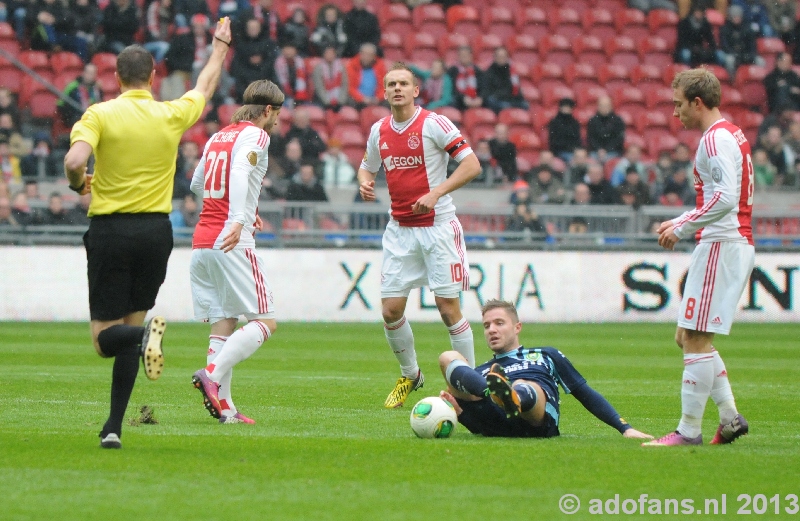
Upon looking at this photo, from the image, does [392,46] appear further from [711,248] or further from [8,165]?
[711,248]

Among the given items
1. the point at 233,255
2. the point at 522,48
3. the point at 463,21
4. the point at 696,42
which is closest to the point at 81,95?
the point at 463,21

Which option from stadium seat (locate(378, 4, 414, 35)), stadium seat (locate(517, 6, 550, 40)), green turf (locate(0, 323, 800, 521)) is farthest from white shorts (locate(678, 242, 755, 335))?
stadium seat (locate(517, 6, 550, 40))

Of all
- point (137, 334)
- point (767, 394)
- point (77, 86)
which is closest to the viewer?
point (137, 334)

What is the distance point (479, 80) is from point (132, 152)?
652 inches

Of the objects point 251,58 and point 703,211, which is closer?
point 703,211

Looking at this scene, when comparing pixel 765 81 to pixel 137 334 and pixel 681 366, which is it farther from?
pixel 137 334

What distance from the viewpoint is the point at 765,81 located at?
23406 mm

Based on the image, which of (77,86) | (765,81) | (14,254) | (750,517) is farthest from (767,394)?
(765,81)

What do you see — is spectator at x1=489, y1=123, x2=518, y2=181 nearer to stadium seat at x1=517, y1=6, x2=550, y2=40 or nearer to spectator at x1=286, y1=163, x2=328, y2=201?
spectator at x1=286, y1=163, x2=328, y2=201

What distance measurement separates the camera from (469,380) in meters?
6.05

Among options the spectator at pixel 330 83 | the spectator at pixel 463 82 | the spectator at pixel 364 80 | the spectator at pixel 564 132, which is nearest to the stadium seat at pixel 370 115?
the spectator at pixel 364 80

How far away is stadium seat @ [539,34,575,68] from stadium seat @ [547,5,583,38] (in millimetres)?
345

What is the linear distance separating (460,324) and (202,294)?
1.92 m

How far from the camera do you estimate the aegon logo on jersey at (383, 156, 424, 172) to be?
8461 mm
